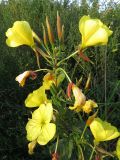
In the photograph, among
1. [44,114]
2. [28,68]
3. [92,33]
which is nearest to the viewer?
[92,33]

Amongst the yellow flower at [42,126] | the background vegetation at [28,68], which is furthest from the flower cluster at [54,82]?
the background vegetation at [28,68]

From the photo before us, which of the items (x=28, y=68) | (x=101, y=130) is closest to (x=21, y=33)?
(x=101, y=130)

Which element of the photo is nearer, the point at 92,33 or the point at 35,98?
the point at 92,33

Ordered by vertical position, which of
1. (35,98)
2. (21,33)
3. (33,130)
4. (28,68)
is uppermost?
(21,33)

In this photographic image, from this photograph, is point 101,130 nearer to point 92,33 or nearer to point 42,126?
point 42,126

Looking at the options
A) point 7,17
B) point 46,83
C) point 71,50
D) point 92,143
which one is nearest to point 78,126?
point 92,143

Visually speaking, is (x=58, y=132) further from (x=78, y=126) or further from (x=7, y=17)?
(x=7, y=17)

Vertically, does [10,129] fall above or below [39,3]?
below
